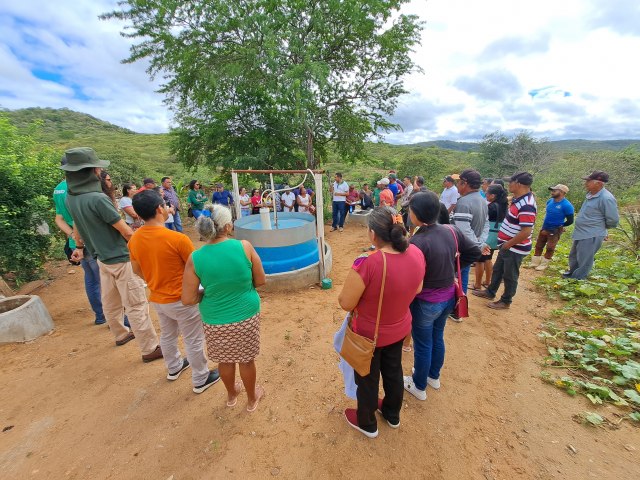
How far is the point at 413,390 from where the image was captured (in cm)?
271

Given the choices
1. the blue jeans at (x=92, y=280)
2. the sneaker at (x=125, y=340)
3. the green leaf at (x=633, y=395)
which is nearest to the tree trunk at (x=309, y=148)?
the blue jeans at (x=92, y=280)

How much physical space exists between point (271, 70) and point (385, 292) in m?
9.51

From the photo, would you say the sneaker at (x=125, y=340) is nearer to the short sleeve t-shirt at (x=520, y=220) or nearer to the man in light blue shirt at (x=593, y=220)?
the short sleeve t-shirt at (x=520, y=220)

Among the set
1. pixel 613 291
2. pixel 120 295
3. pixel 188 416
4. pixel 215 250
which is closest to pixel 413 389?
pixel 188 416

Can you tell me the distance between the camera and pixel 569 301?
4.37 metres

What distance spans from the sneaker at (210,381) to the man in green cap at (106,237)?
817mm

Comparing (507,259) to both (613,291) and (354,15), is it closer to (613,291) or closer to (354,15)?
(613,291)

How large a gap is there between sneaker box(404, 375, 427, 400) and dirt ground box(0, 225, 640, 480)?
60mm

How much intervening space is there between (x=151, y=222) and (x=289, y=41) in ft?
29.9

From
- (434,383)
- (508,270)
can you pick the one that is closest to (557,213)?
(508,270)

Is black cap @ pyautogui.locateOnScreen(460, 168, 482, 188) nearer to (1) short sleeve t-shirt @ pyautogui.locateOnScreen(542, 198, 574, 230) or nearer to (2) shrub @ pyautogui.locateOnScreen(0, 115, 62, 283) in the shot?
(1) short sleeve t-shirt @ pyautogui.locateOnScreen(542, 198, 574, 230)

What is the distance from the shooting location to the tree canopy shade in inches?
350

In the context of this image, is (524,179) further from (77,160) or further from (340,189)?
(340,189)

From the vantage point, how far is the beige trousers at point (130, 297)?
3031 millimetres
